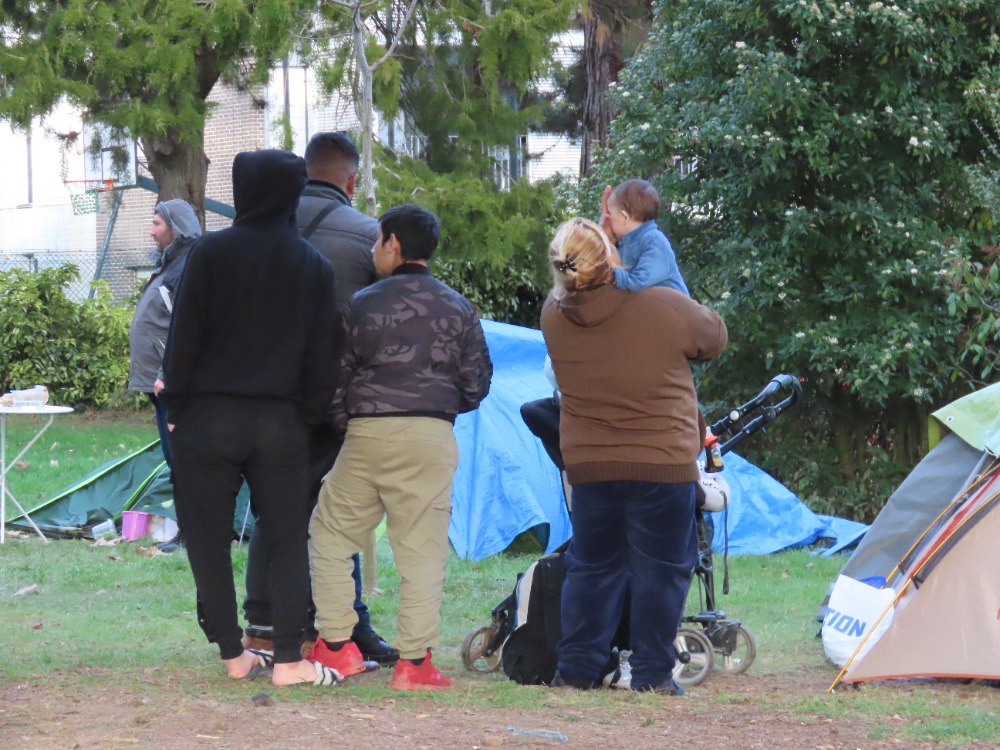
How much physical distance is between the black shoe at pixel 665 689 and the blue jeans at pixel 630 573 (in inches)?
0.5

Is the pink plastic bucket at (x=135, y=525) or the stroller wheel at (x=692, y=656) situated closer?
the stroller wheel at (x=692, y=656)

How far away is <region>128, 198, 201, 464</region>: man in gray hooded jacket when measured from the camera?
274 inches

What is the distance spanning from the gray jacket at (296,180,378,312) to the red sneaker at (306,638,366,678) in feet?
3.96

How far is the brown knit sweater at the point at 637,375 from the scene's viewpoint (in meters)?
4.33

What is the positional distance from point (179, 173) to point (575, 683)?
36.6 ft

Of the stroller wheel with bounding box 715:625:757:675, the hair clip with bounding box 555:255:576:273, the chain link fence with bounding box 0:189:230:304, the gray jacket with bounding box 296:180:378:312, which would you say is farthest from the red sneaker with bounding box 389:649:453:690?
the chain link fence with bounding box 0:189:230:304

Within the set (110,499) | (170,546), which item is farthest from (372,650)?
(110,499)

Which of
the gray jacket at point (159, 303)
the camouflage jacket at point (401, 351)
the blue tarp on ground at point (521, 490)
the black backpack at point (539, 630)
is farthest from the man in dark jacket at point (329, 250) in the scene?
the blue tarp on ground at point (521, 490)

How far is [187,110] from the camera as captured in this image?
1297cm

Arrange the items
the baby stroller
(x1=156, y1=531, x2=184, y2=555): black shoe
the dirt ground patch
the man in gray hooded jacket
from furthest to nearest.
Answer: (x1=156, y1=531, x2=184, y2=555): black shoe → the man in gray hooded jacket → the baby stroller → the dirt ground patch

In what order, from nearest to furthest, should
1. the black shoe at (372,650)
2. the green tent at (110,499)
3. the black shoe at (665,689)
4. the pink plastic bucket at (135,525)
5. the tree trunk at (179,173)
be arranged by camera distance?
the black shoe at (665,689) < the black shoe at (372,650) < the pink plastic bucket at (135,525) < the green tent at (110,499) < the tree trunk at (179,173)

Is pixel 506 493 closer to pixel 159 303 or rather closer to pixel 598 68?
pixel 159 303

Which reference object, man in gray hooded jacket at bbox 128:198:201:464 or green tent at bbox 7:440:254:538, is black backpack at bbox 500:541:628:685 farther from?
green tent at bbox 7:440:254:538

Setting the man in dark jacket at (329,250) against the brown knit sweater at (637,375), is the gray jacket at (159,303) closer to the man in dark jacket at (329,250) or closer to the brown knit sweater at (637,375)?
the man in dark jacket at (329,250)
